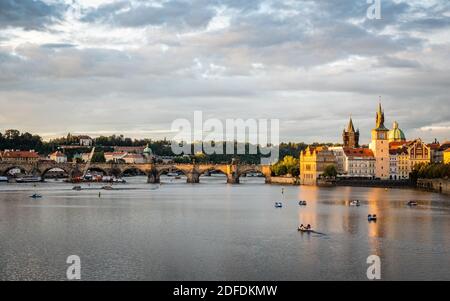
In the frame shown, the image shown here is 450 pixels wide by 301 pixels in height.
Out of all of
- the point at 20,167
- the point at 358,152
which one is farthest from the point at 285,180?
the point at 20,167

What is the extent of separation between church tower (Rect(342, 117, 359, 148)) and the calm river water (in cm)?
7667

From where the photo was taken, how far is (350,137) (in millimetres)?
134625

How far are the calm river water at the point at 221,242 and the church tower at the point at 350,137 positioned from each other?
7667cm

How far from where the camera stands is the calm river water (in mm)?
27656

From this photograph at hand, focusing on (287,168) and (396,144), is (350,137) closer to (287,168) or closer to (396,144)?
(396,144)

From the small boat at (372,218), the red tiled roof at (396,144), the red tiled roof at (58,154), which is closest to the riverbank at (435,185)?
the red tiled roof at (396,144)

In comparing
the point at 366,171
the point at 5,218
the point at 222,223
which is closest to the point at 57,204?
the point at 5,218

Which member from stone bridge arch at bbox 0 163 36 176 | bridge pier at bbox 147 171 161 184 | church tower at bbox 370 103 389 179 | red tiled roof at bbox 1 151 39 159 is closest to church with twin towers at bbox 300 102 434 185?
church tower at bbox 370 103 389 179

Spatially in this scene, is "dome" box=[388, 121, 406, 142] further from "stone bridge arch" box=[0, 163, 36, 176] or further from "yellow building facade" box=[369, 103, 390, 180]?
"stone bridge arch" box=[0, 163, 36, 176]

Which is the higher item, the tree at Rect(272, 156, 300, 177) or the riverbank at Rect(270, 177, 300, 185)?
the tree at Rect(272, 156, 300, 177)

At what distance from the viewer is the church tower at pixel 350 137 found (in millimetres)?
134250

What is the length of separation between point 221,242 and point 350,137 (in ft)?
335

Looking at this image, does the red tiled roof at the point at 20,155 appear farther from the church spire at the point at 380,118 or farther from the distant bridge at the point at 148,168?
the church spire at the point at 380,118
